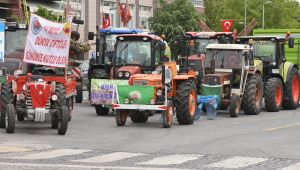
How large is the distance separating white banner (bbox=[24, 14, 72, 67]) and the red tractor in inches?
17.6

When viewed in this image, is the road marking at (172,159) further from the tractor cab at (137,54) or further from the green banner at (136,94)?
the tractor cab at (137,54)

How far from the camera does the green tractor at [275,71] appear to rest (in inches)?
993

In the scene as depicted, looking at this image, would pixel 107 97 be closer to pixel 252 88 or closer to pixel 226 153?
pixel 252 88

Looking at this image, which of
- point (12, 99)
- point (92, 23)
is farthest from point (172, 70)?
point (92, 23)

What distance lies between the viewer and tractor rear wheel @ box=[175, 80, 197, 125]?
1955cm

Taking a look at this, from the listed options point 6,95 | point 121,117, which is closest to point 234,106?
point 121,117

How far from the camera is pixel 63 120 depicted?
16.7m

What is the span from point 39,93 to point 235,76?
8526mm

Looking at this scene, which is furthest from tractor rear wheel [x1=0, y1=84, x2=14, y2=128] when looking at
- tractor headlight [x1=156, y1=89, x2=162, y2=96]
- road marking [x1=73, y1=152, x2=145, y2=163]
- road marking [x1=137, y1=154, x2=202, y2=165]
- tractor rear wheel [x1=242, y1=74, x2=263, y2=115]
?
tractor rear wheel [x1=242, y1=74, x2=263, y2=115]

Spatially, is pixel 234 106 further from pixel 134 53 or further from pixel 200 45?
pixel 200 45

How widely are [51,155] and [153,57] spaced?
8613 mm

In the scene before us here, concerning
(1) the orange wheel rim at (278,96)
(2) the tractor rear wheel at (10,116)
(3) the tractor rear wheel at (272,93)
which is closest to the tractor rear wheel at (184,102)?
(2) the tractor rear wheel at (10,116)

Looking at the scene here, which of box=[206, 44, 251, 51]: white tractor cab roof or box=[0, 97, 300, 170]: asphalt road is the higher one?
box=[206, 44, 251, 51]: white tractor cab roof

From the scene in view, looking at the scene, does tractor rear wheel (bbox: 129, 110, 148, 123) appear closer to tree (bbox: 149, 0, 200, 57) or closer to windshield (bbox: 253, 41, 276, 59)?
windshield (bbox: 253, 41, 276, 59)
